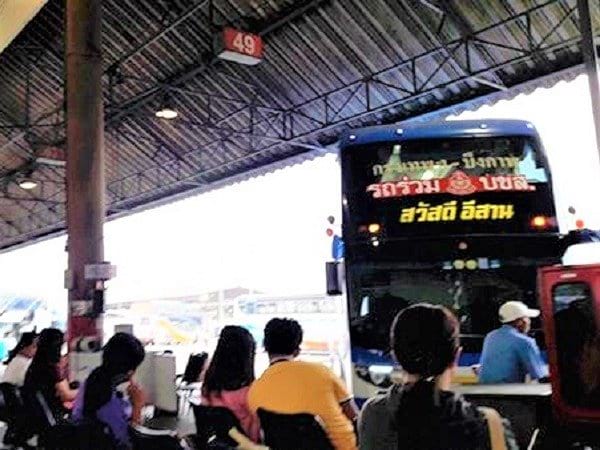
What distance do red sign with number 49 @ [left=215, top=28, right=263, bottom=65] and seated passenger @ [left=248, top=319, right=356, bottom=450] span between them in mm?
7462

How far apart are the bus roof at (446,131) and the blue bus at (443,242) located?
242 mm

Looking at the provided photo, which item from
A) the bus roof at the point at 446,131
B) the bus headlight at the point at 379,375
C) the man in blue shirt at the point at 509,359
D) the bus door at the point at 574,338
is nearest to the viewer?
the bus door at the point at 574,338

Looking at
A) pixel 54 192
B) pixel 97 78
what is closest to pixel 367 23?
pixel 97 78

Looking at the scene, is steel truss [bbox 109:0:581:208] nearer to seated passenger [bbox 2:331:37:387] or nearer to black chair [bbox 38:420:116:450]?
seated passenger [bbox 2:331:37:387]

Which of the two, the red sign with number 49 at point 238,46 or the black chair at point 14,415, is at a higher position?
the red sign with number 49 at point 238,46

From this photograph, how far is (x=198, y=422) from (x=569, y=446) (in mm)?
1828

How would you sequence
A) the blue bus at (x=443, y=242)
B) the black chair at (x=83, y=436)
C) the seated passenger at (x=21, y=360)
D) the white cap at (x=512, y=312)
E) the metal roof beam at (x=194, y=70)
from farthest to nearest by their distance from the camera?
the metal roof beam at (x=194, y=70) → the seated passenger at (x=21, y=360) → the blue bus at (x=443, y=242) → the white cap at (x=512, y=312) → the black chair at (x=83, y=436)

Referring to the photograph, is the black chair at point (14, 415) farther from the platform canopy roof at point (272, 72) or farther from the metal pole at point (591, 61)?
the platform canopy roof at point (272, 72)

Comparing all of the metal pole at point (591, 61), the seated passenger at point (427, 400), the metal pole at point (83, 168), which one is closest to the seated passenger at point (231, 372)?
the seated passenger at point (427, 400)

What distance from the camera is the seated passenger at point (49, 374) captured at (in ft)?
17.6

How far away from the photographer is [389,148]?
21.3 ft

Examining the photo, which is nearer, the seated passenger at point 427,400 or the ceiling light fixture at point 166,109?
the seated passenger at point 427,400

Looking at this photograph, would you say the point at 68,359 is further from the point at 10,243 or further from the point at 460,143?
the point at 10,243

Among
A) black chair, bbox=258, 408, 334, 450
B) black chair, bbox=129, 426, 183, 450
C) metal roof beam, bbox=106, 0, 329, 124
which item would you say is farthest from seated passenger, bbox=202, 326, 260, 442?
metal roof beam, bbox=106, 0, 329, 124
